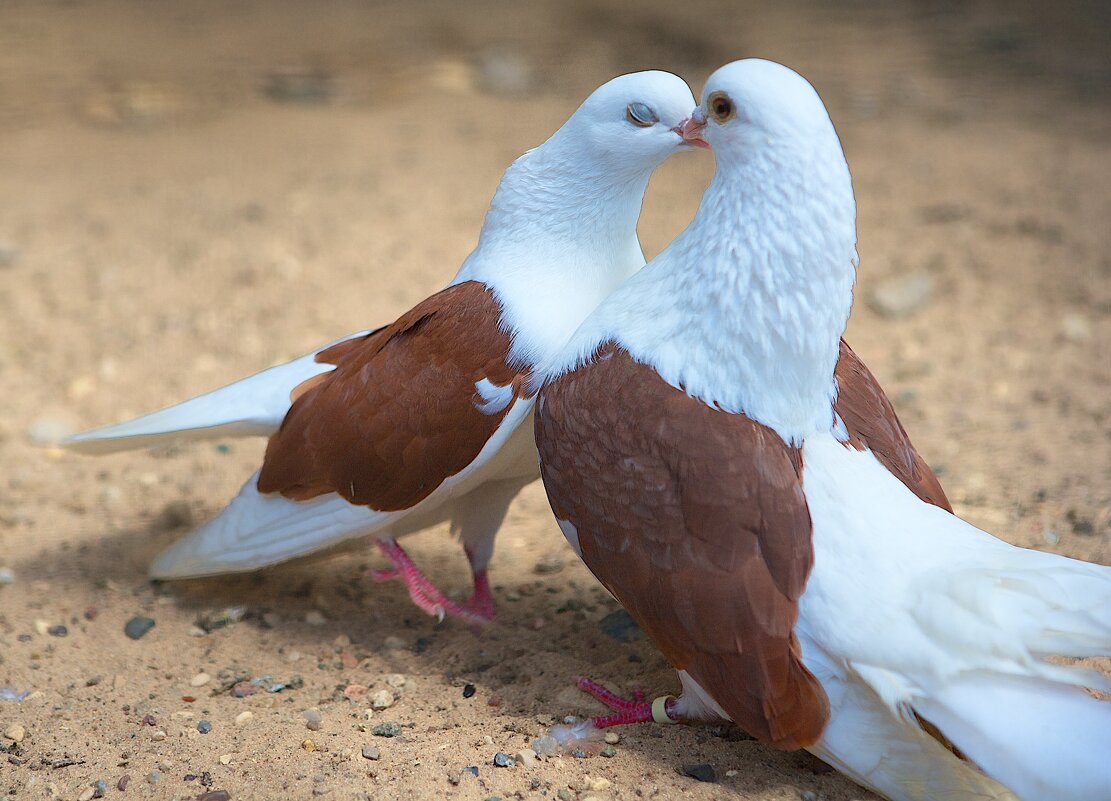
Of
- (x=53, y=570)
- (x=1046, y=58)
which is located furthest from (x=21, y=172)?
(x=1046, y=58)

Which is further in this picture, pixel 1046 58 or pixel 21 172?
pixel 1046 58

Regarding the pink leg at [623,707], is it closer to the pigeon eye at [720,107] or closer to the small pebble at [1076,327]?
the pigeon eye at [720,107]

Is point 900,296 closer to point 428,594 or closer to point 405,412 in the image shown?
point 428,594

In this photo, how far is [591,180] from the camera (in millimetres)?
2594

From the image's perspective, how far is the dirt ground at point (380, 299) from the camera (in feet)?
8.31

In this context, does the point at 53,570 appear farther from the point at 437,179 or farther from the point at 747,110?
the point at 437,179

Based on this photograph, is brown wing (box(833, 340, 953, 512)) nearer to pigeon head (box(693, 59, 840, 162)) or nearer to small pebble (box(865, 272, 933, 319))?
pigeon head (box(693, 59, 840, 162))

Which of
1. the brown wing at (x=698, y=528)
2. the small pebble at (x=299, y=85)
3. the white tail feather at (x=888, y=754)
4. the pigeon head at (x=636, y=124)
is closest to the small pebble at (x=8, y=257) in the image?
the small pebble at (x=299, y=85)

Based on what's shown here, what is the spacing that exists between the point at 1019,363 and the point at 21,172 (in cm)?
566

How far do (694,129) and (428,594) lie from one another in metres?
1.50

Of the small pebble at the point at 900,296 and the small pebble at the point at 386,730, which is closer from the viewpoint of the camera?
the small pebble at the point at 386,730

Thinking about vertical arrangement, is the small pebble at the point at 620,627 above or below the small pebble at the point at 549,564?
above

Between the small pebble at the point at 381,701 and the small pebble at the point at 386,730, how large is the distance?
0.11 m

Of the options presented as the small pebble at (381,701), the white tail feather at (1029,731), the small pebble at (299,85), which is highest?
the small pebble at (299,85)
